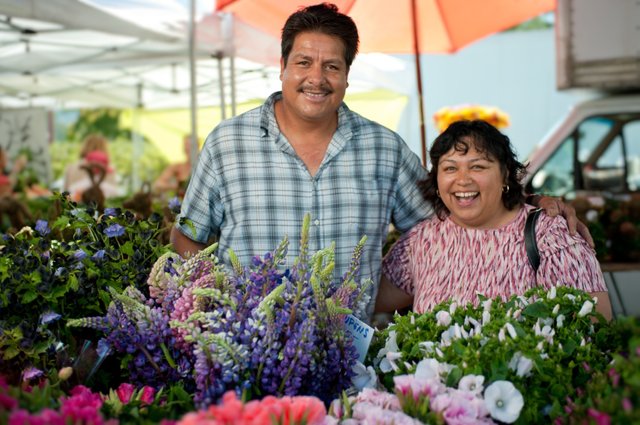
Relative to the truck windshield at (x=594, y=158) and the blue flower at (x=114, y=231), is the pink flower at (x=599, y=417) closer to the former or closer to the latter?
the blue flower at (x=114, y=231)

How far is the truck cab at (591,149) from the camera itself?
544cm

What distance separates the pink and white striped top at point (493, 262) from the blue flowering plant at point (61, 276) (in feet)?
2.80

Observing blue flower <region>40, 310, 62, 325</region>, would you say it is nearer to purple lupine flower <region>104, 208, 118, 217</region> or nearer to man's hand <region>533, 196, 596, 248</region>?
purple lupine flower <region>104, 208, 118, 217</region>

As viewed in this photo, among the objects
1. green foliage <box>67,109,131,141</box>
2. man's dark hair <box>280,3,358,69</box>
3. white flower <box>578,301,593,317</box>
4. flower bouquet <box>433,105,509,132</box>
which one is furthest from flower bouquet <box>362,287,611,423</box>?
green foliage <box>67,109,131,141</box>

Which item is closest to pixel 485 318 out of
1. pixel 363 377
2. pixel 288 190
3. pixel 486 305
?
pixel 486 305

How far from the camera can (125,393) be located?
152 centimetres

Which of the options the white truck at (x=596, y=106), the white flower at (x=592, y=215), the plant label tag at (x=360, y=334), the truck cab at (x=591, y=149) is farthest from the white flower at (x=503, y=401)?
the truck cab at (x=591, y=149)

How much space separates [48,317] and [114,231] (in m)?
0.30

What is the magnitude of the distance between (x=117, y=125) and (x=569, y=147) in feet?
64.6

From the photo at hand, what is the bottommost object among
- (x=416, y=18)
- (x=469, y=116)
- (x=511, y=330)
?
(x=511, y=330)

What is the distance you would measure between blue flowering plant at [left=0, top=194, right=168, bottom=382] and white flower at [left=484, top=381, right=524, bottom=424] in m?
0.89

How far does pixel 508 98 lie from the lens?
548 inches

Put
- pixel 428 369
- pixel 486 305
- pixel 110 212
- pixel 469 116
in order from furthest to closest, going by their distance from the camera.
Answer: pixel 469 116
pixel 110 212
pixel 486 305
pixel 428 369

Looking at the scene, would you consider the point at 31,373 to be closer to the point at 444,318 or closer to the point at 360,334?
the point at 360,334
